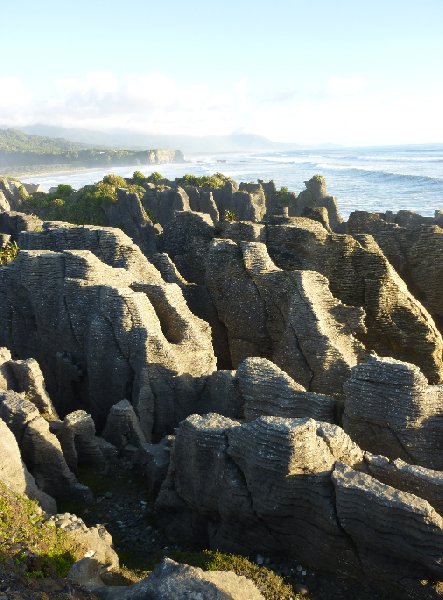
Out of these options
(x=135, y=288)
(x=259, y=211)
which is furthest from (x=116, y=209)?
(x=135, y=288)

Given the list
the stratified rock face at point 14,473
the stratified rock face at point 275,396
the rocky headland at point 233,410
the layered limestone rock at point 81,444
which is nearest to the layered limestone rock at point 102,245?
the rocky headland at point 233,410

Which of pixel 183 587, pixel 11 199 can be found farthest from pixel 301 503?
pixel 11 199

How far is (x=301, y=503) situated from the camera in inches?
463

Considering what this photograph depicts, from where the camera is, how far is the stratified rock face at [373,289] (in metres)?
19.4

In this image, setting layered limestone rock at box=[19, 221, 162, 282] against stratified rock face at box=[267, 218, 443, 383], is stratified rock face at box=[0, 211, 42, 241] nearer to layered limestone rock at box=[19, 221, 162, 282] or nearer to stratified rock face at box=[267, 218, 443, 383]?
layered limestone rock at box=[19, 221, 162, 282]

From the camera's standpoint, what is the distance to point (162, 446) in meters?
15.9

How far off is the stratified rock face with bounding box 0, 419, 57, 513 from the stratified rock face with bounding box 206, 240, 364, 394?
9.36 m

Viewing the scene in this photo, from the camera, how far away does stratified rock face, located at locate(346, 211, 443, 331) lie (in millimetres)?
23562

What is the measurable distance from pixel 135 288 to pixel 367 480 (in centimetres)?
1187

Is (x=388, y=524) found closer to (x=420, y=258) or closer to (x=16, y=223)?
(x=420, y=258)

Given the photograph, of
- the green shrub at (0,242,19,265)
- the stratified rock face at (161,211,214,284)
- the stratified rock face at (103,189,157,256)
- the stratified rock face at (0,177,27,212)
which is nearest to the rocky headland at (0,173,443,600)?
the stratified rock face at (161,211,214,284)

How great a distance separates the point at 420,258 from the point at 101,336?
51.8 feet

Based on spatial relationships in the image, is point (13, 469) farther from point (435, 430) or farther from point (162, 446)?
point (435, 430)

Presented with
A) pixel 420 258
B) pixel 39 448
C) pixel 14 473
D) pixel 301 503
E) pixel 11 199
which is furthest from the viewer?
pixel 11 199
